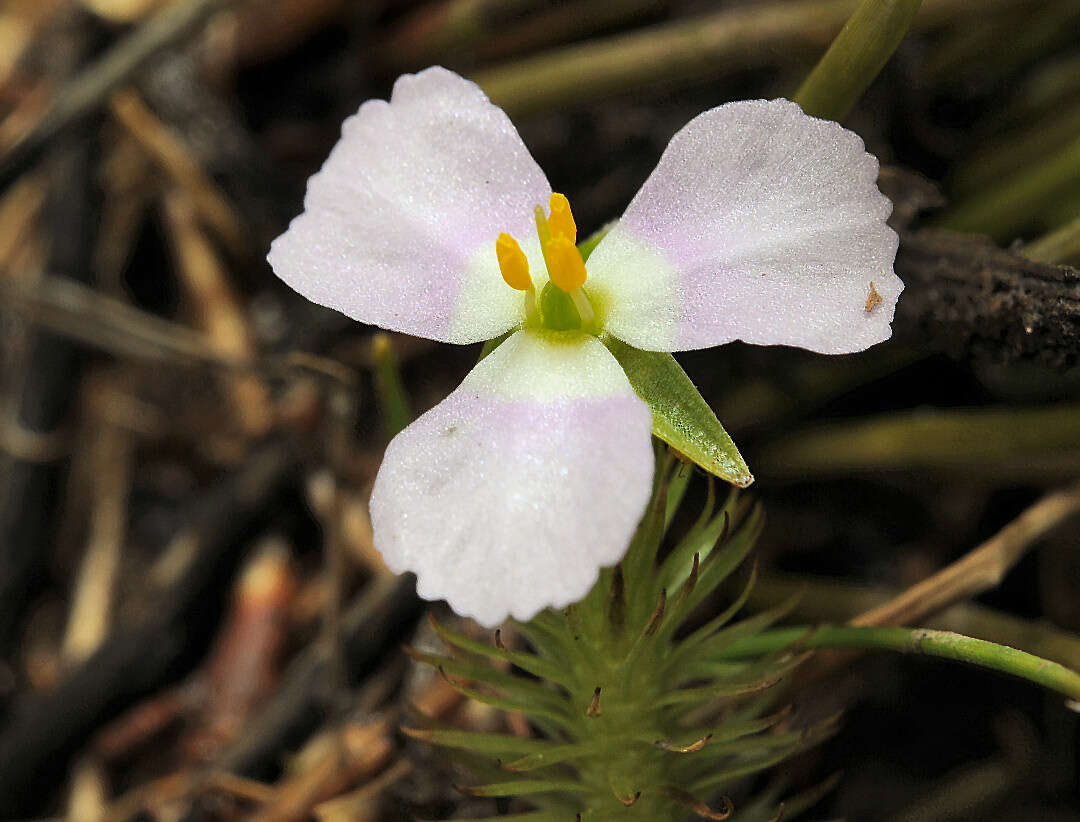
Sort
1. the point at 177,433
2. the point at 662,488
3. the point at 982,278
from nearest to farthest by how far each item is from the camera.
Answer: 1. the point at 662,488
2. the point at 982,278
3. the point at 177,433

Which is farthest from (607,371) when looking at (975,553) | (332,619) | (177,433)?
(177,433)

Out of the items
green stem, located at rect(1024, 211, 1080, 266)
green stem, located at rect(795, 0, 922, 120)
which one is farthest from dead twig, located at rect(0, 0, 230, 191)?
green stem, located at rect(1024, 211, 1080, 266)

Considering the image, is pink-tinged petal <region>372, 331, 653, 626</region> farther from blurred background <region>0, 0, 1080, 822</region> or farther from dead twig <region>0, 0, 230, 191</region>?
dead twig <region>0, 0, 230, 191</region>

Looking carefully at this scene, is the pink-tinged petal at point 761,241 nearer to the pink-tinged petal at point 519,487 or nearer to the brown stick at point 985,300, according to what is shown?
the pink-tinged petal at point 519,487

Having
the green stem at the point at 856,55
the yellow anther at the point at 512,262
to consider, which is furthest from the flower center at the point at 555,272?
the green stem at the point at 856,55

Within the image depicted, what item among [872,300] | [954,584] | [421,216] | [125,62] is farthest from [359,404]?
[872,300]

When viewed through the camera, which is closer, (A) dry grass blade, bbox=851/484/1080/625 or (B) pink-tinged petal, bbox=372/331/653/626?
(B) pink-tinged petal, bbox=372/331/653/626

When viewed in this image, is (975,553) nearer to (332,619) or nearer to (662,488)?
(662,488)
